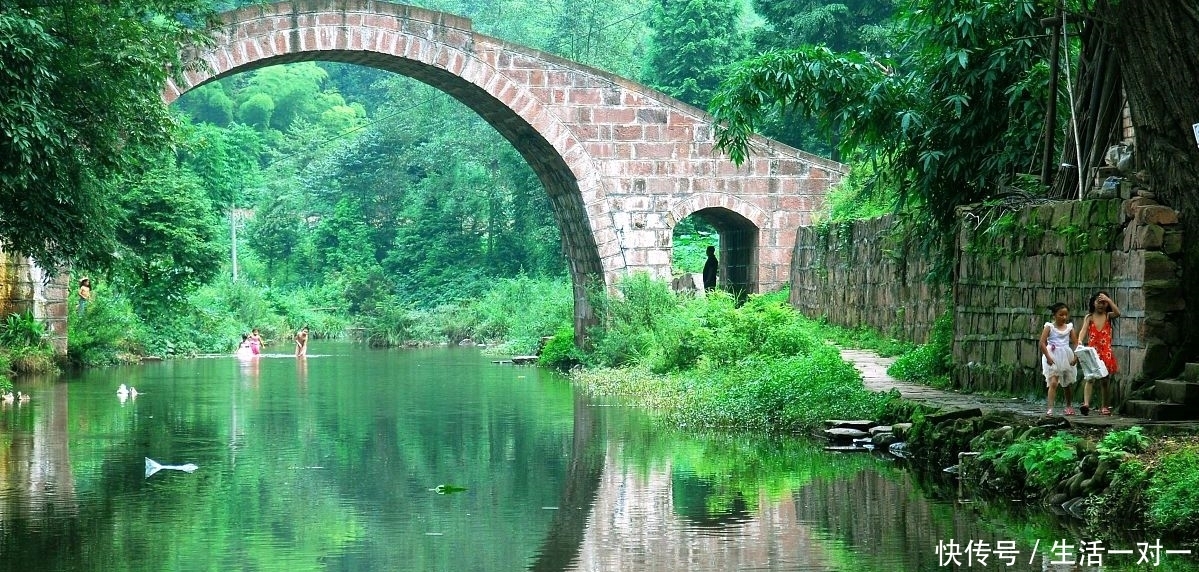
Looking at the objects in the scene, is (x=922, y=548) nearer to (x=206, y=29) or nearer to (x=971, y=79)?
(x=971, y=79)

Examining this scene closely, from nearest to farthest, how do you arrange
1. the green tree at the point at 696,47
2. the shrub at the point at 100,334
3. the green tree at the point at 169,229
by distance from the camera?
1. the shrub at the point at 100,334
2. the green tree at the point at 169,229
3. the green tree at the point at 696,47

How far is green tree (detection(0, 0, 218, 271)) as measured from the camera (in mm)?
15266

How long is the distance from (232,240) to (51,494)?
44.7 meters

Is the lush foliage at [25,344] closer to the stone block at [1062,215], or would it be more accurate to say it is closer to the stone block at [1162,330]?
the stone block at [1062,215]

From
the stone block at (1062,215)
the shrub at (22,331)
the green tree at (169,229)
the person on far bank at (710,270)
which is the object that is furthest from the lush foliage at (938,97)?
the green tree at (169,229)

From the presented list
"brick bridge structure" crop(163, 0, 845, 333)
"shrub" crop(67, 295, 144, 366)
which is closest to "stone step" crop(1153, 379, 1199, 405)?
"brick bridge structure" crop(163, 0, 845, 333)

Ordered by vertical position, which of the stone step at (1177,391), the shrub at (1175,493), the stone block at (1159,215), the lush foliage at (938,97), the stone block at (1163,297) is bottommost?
the shrub at (1175,493)

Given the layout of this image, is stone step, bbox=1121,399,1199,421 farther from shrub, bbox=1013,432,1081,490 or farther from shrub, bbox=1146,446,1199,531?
shrub, bbox=1146,446,1199,531

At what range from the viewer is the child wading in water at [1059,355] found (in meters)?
12.9

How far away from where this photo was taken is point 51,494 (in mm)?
11133

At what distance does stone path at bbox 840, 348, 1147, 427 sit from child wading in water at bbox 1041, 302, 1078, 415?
0.23 meters

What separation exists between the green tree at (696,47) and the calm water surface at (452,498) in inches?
999

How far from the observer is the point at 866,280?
24.7 metres

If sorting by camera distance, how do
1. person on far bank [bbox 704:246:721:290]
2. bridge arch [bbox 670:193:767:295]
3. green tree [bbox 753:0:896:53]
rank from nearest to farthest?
bridge arch [bbox 670:193:767:295] < person on far bank [bbox 704:246:721:290] < green tree [bbox 753:0:896:53]
